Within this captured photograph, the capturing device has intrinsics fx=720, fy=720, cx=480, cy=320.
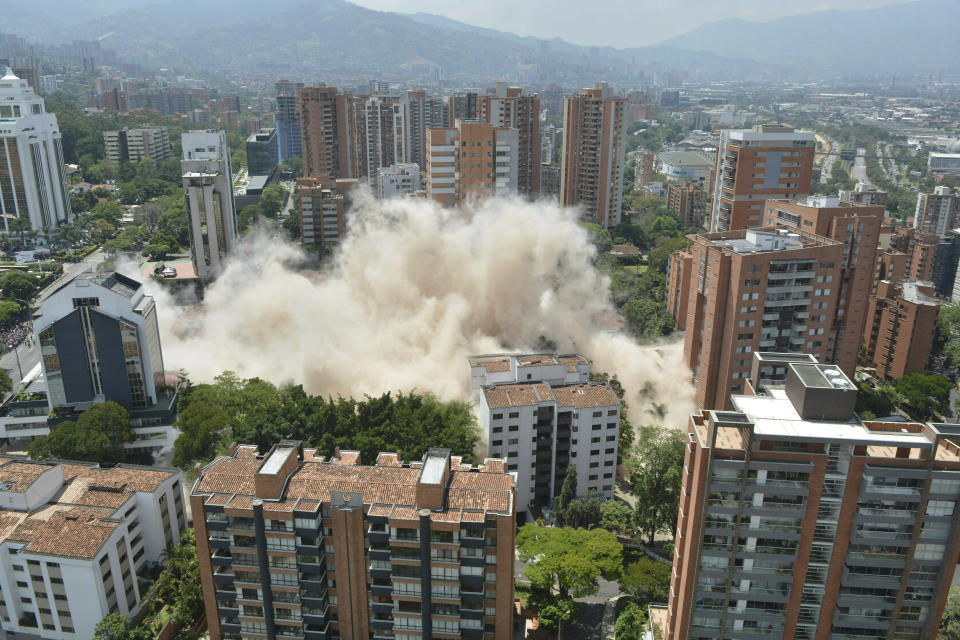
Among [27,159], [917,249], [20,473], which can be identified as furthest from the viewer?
[27,159]

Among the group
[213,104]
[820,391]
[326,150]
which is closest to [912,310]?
[820,391]

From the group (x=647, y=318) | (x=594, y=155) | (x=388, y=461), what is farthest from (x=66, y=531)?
(x=594, y=155)

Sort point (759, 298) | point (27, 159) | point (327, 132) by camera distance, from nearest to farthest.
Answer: point (759, 298) < point (27, 159) < point (327, 132)

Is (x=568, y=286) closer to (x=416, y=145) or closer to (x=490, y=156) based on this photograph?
(x=490, y=156)

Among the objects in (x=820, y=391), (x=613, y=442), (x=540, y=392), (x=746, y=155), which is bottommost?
(x=613, y=442)

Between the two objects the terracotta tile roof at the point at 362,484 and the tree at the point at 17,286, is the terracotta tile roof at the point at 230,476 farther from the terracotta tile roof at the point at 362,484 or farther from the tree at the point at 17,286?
the tree at the point at 17,286

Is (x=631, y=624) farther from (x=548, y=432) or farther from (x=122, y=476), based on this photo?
(x=122, y=476)

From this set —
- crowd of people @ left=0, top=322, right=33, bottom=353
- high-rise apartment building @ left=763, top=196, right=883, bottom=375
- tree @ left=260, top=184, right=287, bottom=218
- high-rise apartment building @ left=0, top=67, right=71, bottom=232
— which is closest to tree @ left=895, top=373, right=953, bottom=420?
high-rise apartment building @ left=763, top=196, right=883, bottom=375
